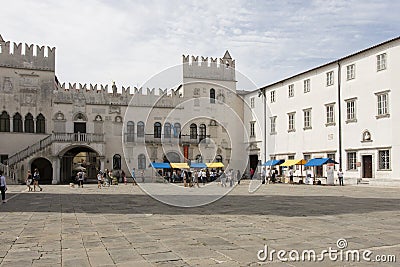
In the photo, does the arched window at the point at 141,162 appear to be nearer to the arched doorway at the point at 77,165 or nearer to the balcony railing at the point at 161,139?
the balcony railing at the point at 161,139

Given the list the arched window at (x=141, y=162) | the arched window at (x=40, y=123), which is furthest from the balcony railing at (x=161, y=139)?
the arched window at (x=40, y=123)

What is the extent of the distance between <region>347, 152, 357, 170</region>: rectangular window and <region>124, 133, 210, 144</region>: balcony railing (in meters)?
15.2

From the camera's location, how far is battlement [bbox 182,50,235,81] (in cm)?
4700

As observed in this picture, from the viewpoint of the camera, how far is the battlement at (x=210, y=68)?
154 feet

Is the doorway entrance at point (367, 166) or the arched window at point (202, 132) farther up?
the arched window at point (202, 132)

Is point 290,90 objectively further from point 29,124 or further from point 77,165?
point 77,165

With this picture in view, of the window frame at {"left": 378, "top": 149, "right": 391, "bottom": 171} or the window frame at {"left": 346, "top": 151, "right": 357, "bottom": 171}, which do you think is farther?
the window frame at {"left": 346, "top": 151, "right": 357, "bottom": 171}

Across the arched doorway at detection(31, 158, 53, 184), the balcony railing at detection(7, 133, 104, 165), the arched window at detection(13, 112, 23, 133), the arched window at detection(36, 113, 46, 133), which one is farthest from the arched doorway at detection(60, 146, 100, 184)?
the arched window at detection(13, 112, 23, 133)

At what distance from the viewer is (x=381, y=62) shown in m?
31.3

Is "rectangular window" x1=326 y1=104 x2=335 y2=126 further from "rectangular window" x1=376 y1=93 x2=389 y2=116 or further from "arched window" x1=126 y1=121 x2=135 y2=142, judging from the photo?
"arched window" x1=126 y1=121 x2=135 y2=142

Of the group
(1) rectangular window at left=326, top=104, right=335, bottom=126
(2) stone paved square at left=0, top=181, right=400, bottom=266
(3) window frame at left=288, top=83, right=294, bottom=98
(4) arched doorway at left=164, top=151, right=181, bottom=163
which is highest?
(3) window frame at left=288, top=83, right=294, bottom=98

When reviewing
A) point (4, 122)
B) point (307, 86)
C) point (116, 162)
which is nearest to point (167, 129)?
point (116, 162)

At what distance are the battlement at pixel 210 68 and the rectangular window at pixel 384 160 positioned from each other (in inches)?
808

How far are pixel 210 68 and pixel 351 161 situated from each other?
20.0 m
